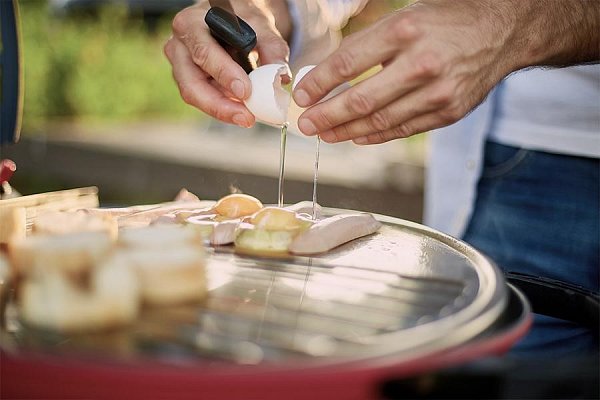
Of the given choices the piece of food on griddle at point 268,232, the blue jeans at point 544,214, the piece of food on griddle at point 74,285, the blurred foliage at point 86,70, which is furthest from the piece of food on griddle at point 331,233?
the blurred foliage at point 86,70

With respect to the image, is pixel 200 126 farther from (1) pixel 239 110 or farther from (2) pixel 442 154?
(1) pixel 239 110

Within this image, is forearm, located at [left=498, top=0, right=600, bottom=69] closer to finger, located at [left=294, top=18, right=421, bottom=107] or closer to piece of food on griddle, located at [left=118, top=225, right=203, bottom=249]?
finger, located at [left=294, top=18, right=421, bottom=107]

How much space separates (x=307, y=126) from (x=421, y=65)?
282 mm

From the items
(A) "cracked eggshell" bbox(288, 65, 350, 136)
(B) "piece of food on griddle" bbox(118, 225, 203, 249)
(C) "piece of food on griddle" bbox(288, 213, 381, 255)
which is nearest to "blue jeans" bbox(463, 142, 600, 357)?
(C) "piece of food on griddle" bbox(288, 213, 381, 255)

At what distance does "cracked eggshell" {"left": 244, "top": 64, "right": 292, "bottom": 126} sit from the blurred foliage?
849 centimetres

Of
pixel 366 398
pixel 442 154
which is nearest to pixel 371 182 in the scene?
pixel 442 154

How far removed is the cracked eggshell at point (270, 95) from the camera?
1794mm

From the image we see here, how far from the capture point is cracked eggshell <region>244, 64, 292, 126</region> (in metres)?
1.79

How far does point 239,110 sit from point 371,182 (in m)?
4.28

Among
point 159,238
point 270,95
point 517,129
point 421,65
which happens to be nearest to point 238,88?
point 270,95

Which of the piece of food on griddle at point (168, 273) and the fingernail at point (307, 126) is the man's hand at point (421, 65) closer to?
the fingernail at point (307, 126)

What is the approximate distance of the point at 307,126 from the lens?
5.45 feet

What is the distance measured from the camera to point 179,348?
1120 mm

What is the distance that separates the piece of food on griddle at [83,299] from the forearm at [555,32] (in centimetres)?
97
